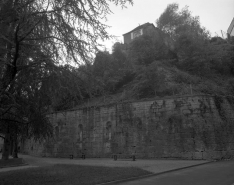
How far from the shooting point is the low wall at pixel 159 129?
15.8m

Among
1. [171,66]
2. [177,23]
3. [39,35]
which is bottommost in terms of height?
[39,35]

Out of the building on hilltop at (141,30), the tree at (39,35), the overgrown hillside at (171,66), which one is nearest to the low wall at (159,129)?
the overgrown hillside at (171,66)

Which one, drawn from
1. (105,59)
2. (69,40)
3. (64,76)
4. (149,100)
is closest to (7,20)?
(69,40)

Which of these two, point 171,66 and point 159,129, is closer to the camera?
point 159,129

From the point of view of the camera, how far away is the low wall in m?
15.8

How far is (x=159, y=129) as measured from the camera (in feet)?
56.9

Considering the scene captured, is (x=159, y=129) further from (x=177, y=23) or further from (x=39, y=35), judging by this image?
(x=177, y=23)

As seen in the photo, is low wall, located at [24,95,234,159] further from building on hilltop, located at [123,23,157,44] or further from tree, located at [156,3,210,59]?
building on hilltop, located at [123,23,157,44]

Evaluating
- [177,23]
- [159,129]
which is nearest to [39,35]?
[159,129]

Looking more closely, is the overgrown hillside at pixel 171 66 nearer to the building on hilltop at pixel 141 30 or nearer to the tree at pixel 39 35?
the building on hilltop at pixel 141 30

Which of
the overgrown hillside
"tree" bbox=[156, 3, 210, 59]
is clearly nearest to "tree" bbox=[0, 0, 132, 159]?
the overgrown hillside

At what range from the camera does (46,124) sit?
8.56 meters

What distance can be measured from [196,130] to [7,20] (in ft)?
45.6

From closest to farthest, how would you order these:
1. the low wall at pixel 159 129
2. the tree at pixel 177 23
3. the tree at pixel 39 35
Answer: the tree at pixel 39 35, the low wall at pixel 159 129, the tree at pixel 177 23
